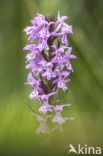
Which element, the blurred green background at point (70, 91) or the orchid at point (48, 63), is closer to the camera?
the orchid at point (48, 63)

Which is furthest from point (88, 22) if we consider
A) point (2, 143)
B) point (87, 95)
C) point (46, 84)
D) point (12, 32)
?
point (2, 143)

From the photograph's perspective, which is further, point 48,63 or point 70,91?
point 70,91

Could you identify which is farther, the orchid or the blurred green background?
the blurred green background

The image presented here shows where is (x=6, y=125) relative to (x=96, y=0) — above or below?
below

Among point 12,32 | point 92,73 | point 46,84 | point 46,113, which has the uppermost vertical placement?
point 12,32

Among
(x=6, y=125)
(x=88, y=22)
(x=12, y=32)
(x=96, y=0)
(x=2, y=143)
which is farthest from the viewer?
(x=12, y=32)

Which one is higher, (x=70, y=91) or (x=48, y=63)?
(x=70, y=91)

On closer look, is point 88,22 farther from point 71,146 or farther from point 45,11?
point 71,146

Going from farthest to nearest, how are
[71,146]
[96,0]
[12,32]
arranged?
[12,32] < [96,0] < [71,146]
